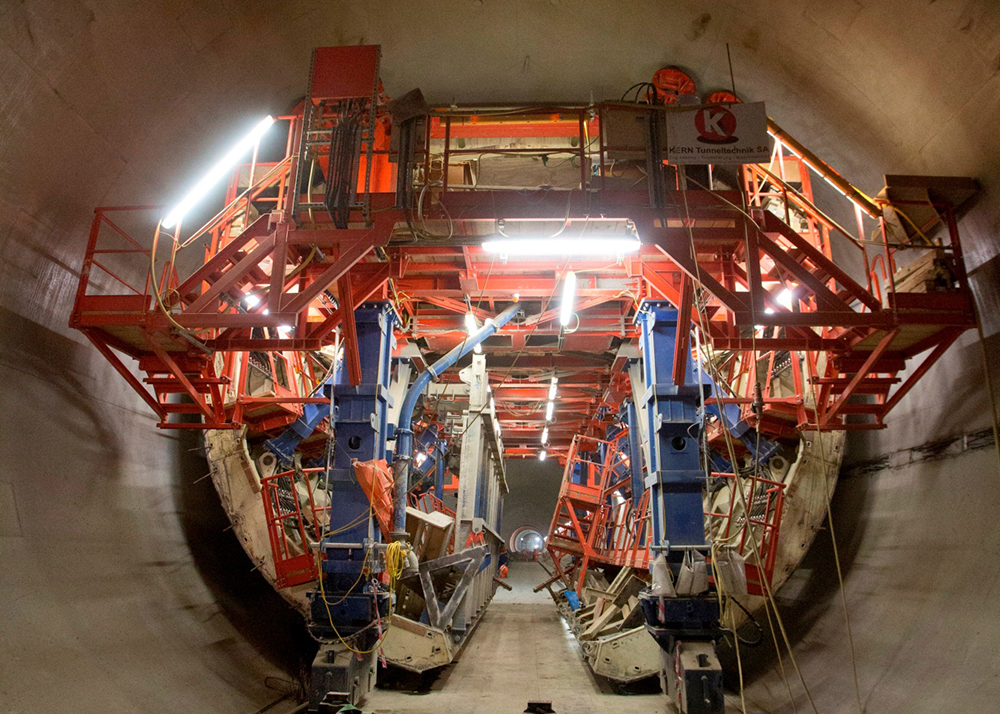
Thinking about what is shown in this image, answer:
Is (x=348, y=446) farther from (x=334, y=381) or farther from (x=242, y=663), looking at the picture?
(x=242, y=663)

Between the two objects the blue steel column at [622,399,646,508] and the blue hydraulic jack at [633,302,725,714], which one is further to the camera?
the blue steel column at [622,399,646,508]

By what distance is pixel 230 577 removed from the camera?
1133cm

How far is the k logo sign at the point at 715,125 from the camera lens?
6.93m

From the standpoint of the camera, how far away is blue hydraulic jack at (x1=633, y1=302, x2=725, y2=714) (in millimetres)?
7781

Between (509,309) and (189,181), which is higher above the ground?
(189,181)

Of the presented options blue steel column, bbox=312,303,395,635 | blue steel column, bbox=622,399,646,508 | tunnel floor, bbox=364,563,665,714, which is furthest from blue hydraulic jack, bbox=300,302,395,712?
blue steel column, bbox=622,399,646,508

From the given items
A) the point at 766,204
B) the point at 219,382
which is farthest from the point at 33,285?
the point at 766,204

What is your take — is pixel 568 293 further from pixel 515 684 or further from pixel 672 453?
pixel 515 684

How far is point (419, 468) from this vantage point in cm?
1908

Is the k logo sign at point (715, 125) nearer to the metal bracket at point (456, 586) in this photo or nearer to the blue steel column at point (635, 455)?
the metal bracket at point (456, 586)

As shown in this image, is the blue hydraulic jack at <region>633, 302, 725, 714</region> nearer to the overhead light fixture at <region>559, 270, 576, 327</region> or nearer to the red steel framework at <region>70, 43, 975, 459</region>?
the red steel framework at <region>70, 43, 975, 459</region>

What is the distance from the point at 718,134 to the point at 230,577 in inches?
409

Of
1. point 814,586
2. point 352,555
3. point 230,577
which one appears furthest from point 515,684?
point 230,577

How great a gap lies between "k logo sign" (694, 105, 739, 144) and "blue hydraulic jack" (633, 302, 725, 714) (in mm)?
2654
